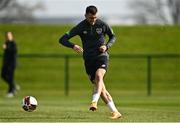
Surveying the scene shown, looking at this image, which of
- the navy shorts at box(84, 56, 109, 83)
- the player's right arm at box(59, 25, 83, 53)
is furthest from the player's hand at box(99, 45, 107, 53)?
the player's right arm at box(59, 25, 83, 53)

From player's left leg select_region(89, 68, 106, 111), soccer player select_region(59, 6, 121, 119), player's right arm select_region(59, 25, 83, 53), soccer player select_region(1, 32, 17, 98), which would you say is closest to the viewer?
player's left leg select_region(89, 68, 106, 111)

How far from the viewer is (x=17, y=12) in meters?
68.2

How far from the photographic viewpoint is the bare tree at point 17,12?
66125 millimetres

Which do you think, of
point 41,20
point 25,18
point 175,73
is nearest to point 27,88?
point 175,73

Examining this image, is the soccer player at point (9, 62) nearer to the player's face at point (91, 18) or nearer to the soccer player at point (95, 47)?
the soccer player at point (95, 47)

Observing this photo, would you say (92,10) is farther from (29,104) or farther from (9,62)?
(9,62)

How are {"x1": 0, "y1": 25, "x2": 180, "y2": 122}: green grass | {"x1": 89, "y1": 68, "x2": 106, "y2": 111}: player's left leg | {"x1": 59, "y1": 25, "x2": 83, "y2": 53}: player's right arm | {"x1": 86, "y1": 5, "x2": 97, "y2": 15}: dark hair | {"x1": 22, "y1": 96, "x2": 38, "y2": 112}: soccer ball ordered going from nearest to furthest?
{"x1": 86, "y1": 5, "x2": 97, "y2": 15}: dark hair, {"x1": 89, "y1": 68, "x2": 106, "y2": 111}: player's left leg, {"x1": 59, "y1": 25, "x2": 83, "y2": 53}: player's right arm, {"x1": 22, "y1": 96, "x2": 38, "y2": 112}: soccer ball, {"x1": 0, "y1": 25, "x2": 180, "y2": 122}: green grass

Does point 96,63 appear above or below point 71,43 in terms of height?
below

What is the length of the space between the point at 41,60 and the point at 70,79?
2.12 metres

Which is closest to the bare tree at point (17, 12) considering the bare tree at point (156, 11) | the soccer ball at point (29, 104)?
the bare tree at point (156, 11)

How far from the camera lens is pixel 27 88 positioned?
38.6 meters

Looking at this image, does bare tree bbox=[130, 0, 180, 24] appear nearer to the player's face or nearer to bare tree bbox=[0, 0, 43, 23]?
bare tree bbox=[0, 0, 43, 23]

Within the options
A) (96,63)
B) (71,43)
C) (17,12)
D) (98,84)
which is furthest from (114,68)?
(17,12)

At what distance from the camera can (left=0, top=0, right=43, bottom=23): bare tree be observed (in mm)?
66125
